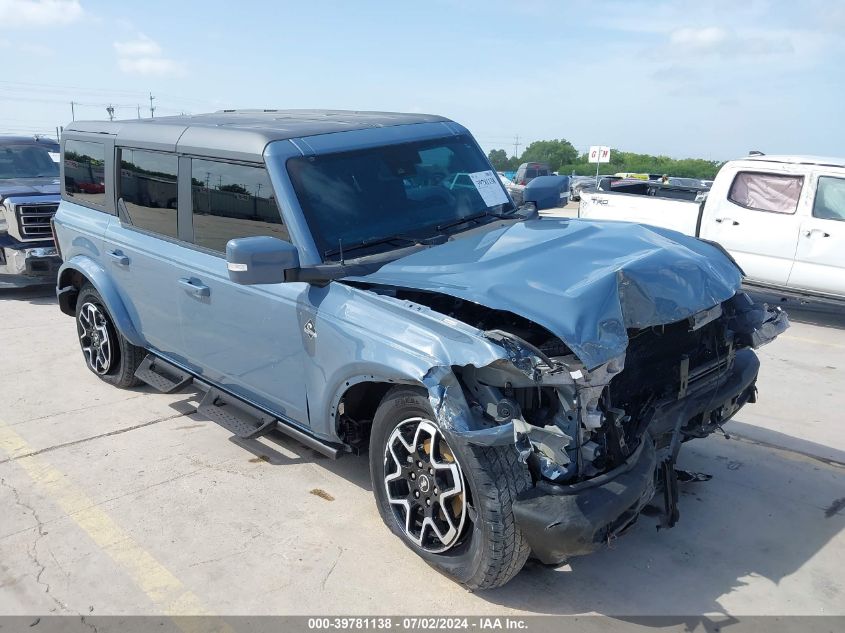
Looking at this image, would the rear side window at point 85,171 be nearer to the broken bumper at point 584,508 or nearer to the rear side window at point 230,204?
the rear side window at point 230,204

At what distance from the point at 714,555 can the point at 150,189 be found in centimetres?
421

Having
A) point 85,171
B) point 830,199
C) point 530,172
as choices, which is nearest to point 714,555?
point 85,171

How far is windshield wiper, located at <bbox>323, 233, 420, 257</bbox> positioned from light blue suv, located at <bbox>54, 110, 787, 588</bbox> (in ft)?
0.04

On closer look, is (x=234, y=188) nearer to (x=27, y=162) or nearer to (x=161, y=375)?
(x=161, y=375)

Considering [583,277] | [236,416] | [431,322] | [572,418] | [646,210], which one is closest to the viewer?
[572,418]

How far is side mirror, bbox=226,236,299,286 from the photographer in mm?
3650

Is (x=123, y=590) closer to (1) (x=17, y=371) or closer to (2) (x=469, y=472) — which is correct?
(2) (x=469, y=472)

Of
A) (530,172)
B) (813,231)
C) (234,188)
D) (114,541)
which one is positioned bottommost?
(114,541)

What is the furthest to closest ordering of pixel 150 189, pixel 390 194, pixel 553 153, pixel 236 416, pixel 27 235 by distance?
pixel 553 153, pixel 27 235, pixel 150 189, pixel 236 416, pixel 390 194

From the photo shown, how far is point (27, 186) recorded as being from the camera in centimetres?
995

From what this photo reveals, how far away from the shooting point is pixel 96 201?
591 centimetres

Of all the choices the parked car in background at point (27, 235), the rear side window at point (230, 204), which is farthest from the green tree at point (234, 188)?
the parked car in background at point (27, 235)

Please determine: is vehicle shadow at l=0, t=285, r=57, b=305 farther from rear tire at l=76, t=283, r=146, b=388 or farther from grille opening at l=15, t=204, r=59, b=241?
rear tire at l=76, t=283, r=146, b=388

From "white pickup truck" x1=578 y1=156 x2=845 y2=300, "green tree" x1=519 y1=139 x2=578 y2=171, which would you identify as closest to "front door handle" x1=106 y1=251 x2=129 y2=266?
"white pickup truck" x1=578 y1=156 x2=845 y2=300
